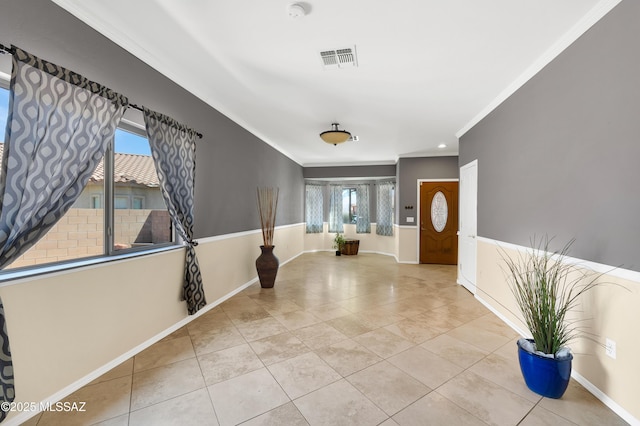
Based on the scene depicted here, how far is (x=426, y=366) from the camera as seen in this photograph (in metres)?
2.30

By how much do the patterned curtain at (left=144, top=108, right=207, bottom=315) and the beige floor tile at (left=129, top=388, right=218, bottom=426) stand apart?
1338 millimetres

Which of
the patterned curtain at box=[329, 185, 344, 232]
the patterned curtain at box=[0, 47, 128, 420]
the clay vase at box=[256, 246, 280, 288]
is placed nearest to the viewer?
the patterned curtain at box=[0, 47, 128, 420]

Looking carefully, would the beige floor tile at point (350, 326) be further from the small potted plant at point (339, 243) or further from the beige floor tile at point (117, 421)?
the small potted plant at point (339, 243)

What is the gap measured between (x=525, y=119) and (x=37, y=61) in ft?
13.2

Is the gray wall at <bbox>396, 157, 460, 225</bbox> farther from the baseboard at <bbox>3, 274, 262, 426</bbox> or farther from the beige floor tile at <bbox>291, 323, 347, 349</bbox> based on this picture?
the baseboard at <bbox>3, 274, 262, 426</bbox>

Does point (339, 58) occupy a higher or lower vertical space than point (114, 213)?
higher

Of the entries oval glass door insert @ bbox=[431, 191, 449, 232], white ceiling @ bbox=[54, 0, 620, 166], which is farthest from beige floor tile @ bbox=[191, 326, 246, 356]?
oval glass door insert @ bbox=[431, 191, 449, 232]

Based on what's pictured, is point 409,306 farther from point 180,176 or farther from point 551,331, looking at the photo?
point 180,176

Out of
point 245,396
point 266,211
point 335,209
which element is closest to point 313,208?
point 335,209

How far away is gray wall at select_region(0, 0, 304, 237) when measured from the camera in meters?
1.76

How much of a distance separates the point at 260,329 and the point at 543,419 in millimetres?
2393

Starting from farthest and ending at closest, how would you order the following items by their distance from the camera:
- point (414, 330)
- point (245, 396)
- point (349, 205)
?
point (349, 205) → point (414, 330) → point (245, 396)

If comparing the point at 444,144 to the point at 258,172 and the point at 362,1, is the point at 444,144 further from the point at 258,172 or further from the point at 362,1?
the point at 362,1

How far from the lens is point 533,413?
177cm
